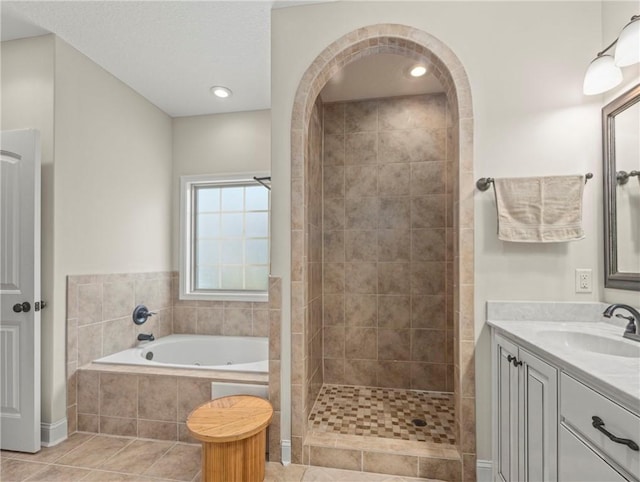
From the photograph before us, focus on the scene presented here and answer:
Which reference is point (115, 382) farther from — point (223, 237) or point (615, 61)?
point (615, 61)

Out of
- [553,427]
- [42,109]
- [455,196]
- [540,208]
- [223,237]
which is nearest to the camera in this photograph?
[553,427]

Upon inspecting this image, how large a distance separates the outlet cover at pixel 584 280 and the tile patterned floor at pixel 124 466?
51.8 inches

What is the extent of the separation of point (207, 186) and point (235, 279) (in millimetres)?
1006

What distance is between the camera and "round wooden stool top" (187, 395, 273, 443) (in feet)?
5.14

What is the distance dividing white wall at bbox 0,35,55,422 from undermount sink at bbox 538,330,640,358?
278 centimetres

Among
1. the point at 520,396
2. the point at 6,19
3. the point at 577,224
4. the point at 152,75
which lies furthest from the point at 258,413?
the point at 6,19

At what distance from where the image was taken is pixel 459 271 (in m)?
1.76

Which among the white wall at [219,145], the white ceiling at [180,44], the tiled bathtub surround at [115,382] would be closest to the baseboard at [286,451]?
the tiled bathtub surround at [115,382]

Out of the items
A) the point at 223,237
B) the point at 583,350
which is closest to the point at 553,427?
the point at 583,350

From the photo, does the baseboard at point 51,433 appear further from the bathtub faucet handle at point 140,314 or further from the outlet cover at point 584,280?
the outlet cover at point 584,280

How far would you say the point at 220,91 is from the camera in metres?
2.87

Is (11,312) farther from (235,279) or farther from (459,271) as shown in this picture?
(459,271)

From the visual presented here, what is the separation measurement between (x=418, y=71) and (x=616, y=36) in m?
1.14

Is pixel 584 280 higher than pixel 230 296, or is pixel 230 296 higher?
pixel 584 280
